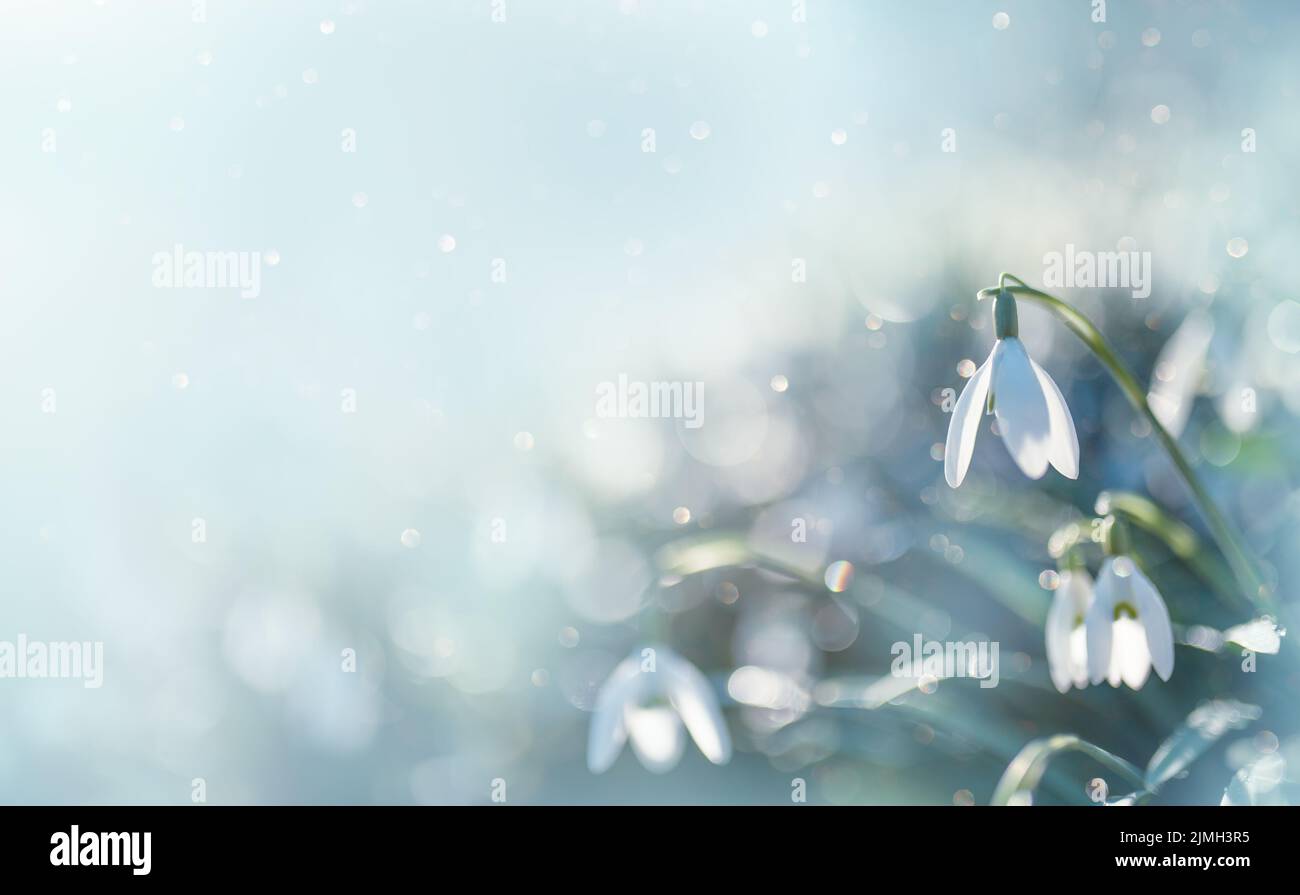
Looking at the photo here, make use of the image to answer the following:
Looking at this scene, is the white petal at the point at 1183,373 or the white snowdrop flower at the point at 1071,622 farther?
the white petal at the point at 1183,373

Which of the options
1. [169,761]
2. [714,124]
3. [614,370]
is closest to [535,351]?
[614,370]

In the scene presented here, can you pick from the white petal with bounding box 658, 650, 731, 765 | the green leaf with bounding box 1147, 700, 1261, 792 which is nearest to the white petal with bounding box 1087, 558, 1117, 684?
the green leaf with bounding box 1147, 700, 1261, 792

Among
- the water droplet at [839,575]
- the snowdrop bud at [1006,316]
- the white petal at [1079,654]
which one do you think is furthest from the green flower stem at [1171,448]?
the water droplet at [839,575]

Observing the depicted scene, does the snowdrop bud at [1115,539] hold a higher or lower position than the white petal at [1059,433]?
lower

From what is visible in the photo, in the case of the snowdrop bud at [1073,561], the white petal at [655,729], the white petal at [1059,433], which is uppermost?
the white petal at [1059,433]

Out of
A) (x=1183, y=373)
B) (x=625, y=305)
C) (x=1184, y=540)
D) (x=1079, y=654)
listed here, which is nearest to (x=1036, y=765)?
(x=1079, y=654)

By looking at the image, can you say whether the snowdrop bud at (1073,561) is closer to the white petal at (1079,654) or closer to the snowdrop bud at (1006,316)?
the white petal at (1079,654)

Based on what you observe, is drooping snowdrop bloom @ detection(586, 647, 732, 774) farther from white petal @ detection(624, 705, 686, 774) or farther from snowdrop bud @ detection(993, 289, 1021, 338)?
snowdrop bud @ detection(993, 289, 1021, 338)
